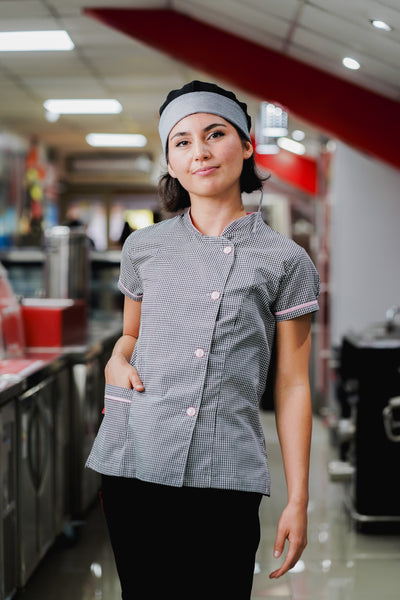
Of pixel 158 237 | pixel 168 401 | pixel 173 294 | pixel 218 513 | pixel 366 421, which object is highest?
pixel 158 237

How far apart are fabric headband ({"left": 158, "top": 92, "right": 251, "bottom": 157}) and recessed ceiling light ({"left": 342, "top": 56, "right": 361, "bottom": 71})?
3.41 meters

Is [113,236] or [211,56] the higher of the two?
[211,56]

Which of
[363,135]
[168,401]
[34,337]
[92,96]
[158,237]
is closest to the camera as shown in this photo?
[168,401]

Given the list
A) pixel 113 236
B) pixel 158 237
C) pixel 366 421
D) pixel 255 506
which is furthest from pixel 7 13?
pixel 113 236

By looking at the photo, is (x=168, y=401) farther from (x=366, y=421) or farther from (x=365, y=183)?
(x=365, y=183)

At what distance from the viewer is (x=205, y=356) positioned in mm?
1364

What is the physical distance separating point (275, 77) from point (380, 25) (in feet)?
5.16

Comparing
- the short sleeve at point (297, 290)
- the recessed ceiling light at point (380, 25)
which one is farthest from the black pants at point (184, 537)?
the recessed ceiling light at point (380, 25)

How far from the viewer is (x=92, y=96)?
8203 mm

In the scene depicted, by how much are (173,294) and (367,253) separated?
4.65 metres

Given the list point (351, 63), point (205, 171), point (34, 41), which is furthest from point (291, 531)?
point (34, 41)

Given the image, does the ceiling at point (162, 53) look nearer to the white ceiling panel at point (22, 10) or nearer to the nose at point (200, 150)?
the white ceiling panel at point (22, 10)

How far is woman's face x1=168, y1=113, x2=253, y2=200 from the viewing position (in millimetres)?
1445

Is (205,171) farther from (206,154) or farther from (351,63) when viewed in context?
(351,63)
